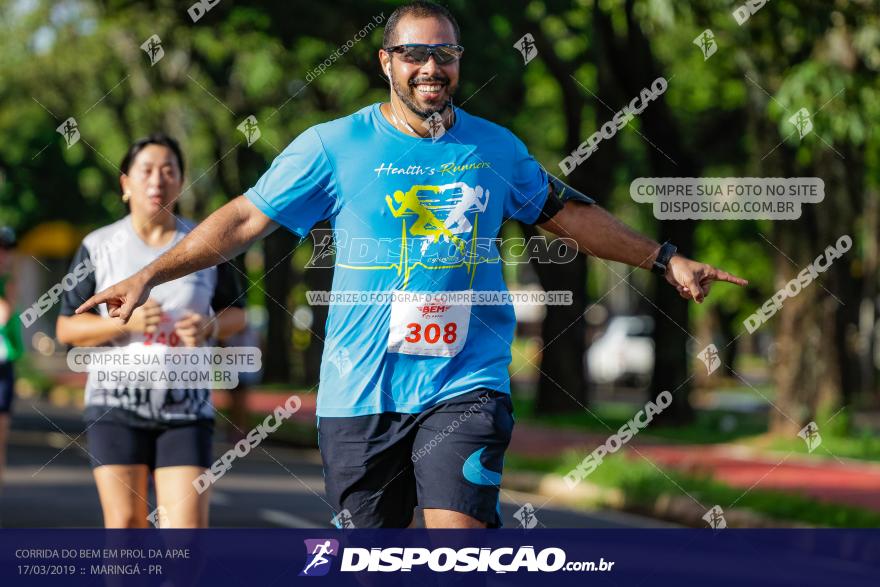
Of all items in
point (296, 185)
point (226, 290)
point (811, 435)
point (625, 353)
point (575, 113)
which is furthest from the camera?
point (625, 353)

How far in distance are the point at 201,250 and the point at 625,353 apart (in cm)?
3678

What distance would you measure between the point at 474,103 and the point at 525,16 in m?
1.12

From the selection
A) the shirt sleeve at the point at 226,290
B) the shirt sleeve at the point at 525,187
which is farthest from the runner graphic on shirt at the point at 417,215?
the shirt sleeve at the point at 226,290

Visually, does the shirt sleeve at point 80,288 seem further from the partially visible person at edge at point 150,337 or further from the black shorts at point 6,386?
the black shorts at point 6,386

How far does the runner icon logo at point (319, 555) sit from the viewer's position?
16.4 feet

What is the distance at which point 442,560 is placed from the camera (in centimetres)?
→ 479

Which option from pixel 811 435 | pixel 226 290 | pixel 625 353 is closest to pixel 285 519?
pixel 226 290

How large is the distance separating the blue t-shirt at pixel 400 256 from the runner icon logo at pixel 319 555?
409 mm

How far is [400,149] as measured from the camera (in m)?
4.86

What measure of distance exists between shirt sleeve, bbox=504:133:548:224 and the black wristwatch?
0.38 metres

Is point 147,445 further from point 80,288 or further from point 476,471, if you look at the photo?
point 476,471

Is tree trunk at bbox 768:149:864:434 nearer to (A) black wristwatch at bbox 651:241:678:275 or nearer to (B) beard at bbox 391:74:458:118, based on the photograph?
(A) black wristwatch at bbox 651:241:678:275

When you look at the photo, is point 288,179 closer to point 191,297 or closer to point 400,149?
point 400,149

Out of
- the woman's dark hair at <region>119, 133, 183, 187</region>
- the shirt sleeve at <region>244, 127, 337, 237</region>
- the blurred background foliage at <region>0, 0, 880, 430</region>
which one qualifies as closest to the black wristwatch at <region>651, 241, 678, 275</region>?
the shirt sleeve at <region>244, 127, 337, 237</region>
